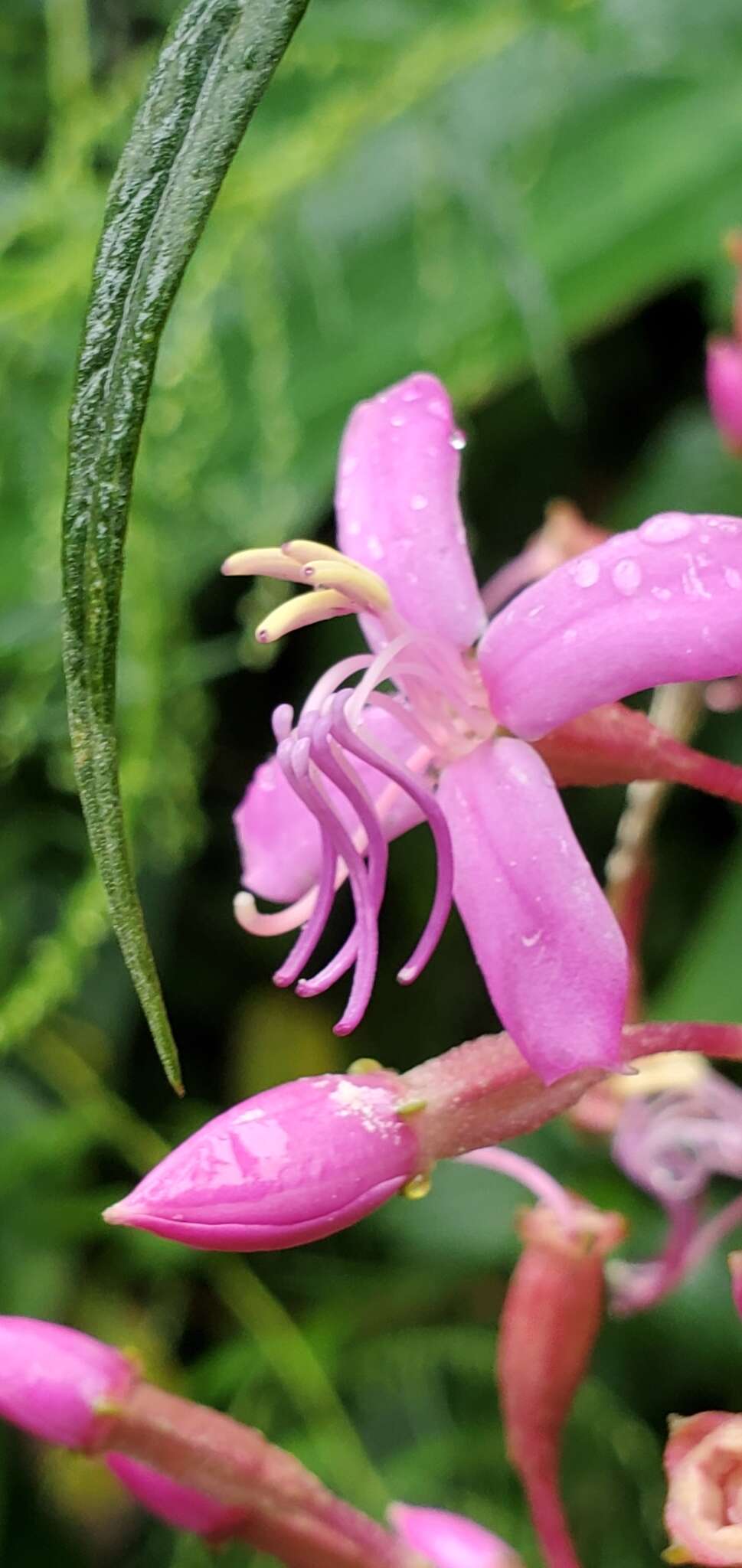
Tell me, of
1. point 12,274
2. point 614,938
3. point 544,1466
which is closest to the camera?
point 614,938

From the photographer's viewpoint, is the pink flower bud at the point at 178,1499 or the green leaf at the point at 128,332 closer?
the green leaf at the point at 128,332

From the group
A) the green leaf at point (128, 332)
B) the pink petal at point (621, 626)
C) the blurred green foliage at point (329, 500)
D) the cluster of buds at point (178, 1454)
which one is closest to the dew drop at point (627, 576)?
the pink petal at point (621, 626)

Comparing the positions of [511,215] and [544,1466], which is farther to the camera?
[511,215]

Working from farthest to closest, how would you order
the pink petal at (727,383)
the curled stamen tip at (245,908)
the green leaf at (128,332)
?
the pink petal at (727,383), the curled stamen tip at (245,908), the green leaf at (128,332)

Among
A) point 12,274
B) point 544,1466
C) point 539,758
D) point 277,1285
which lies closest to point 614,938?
point 539,758

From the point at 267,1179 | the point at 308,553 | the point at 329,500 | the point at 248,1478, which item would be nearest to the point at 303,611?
the point at 308,553

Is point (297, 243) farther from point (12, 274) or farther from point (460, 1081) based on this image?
point (460, 1081)

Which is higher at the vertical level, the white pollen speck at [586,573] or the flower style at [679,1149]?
the white pollen speck at [586,573]

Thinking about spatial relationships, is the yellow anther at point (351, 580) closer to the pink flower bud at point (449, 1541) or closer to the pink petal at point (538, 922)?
the pink petal at point (538, 922)
